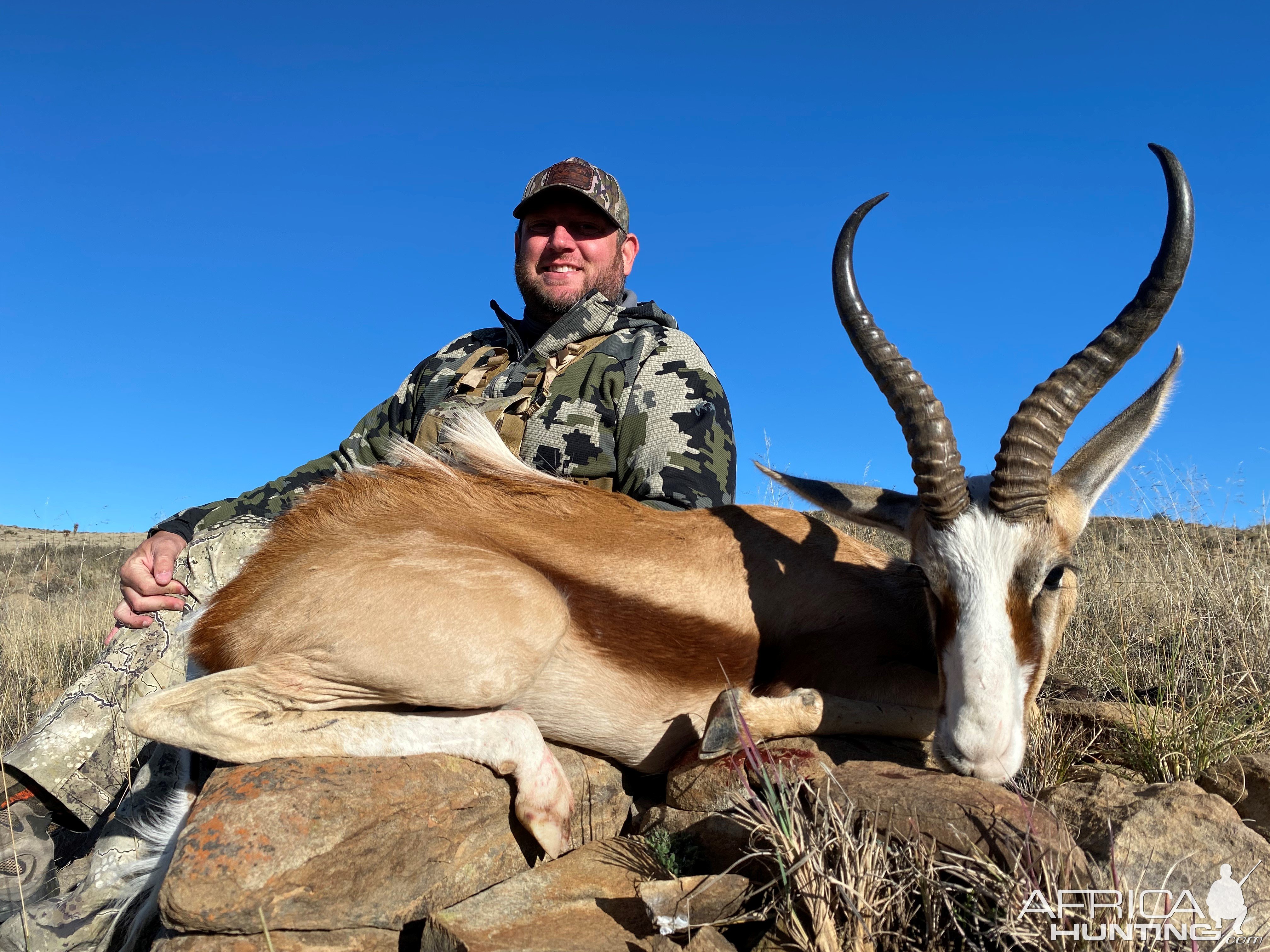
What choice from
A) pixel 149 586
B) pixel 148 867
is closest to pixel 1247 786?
pixel 148 867

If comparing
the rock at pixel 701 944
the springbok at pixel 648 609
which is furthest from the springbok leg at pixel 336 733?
the rock at pixel 701 944

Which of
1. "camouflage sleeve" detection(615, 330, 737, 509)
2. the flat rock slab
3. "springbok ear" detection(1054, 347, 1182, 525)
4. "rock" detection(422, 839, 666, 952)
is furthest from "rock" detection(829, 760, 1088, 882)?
"camouflage sleeve" detection(615, 330, 737, 509)

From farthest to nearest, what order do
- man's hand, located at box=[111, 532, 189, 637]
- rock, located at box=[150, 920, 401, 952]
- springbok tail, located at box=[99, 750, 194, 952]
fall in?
man's hand, located at box=[111, 532, 189, 637] < springbok tail, located at box=[99, 750, 194, 952] < rock, located at box=[150, 920, 401, 952]

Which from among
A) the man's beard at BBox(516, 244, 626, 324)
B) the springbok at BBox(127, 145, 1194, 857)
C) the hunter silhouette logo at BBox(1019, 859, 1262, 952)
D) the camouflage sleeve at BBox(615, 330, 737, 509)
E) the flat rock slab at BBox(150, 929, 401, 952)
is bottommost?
the flat rock slab at BBox(150, 929, 401, 952)

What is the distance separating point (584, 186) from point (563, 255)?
524 millimetres

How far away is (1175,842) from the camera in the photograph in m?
2.39

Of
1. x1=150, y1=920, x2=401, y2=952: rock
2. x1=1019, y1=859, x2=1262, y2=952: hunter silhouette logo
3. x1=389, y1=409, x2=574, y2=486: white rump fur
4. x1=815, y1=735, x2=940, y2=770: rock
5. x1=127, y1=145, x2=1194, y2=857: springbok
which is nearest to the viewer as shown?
x1=1019, y1=859, x2=1262, y2=952: hunter silhouette logo

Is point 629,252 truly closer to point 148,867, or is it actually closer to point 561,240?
point 561,240

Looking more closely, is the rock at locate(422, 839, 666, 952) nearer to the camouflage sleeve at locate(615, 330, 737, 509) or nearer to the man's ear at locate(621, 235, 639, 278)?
the camouflage sleeve at locate(615, 330, 737, 509)

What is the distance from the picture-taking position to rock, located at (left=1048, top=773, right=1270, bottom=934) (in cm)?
225

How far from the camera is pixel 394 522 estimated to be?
3.45 metres

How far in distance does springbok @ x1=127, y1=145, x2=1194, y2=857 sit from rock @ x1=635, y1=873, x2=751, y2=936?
70 cm

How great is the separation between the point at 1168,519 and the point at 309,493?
806cm

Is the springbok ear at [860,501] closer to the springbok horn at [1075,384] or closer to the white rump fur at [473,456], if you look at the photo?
the springbok horn at [1075,384]
